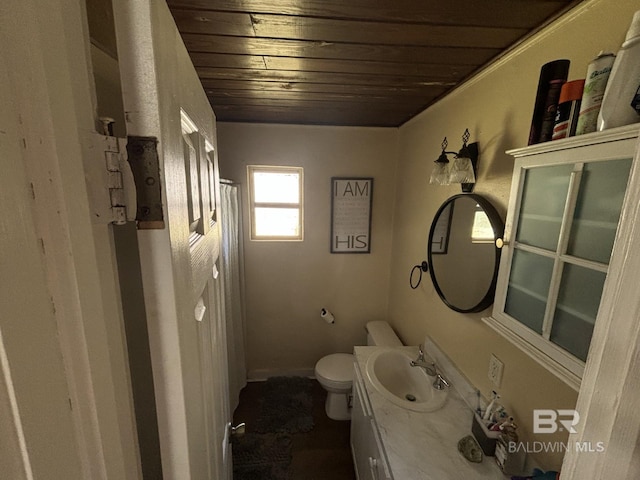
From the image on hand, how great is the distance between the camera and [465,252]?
1254 millimetres

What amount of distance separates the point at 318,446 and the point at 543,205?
195 centimetres

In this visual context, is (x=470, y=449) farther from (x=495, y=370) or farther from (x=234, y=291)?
(x=234, y=291)

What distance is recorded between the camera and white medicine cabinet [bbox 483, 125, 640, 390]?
61 centimetres

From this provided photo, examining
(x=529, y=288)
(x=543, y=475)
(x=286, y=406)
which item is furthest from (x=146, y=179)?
(x=286, y=406)

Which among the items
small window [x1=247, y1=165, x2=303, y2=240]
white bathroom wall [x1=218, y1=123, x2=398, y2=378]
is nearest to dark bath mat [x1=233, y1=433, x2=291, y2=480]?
white bathroom wall [x1=218, y1=123, x2=398, y2=378]

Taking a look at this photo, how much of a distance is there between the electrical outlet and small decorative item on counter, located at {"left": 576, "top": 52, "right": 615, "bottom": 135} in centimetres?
86

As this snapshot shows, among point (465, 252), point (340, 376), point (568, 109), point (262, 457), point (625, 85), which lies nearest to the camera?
point (625, 85)

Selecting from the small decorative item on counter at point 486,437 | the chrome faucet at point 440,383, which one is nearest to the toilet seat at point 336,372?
the chrome faucet at point 440,383

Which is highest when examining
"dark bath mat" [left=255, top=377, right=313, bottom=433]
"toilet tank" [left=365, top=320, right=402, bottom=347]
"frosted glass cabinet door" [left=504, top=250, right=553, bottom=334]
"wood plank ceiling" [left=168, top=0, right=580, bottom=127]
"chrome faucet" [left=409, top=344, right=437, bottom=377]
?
"wood plank ceiling" [left=168, top=0, right=580, bottom=127]

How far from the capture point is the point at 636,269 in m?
0.36

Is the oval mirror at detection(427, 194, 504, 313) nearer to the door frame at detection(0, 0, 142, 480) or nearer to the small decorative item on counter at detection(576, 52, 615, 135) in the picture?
the small decorative item on counter at detection(576, 52, 615, 135)

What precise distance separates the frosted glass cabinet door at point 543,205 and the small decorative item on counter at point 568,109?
9cm

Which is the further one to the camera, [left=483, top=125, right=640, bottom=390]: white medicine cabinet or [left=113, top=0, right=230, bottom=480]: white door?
[left=483, top=125, right=640, bottom=390]: white medicine cabinet

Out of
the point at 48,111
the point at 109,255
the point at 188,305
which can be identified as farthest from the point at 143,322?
the point at 48,111
